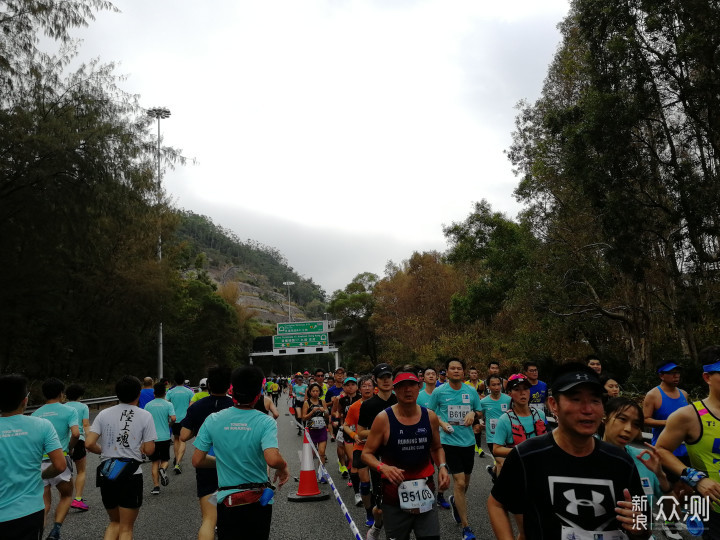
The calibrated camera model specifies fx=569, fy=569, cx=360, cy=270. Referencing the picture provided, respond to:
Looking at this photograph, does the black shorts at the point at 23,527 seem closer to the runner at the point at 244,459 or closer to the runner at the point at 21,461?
the runner at the point at 21,461

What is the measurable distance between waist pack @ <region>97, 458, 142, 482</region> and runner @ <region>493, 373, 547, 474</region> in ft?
11.6

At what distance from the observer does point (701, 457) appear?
3.67 metres

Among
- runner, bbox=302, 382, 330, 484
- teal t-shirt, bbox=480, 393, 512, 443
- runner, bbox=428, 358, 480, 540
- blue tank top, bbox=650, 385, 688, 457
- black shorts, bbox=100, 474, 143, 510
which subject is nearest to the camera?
black shorts, bbox=100, 474, 143, 510

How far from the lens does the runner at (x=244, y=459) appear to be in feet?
13.3

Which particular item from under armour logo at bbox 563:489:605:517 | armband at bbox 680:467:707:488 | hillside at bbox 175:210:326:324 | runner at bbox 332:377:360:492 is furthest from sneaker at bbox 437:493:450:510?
hillside at bbox 175:210:326:324

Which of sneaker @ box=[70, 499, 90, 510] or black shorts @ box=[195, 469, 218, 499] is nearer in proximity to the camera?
black shorts @ box=[195, 469, 218, 499]

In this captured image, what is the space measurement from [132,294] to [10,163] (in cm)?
1675

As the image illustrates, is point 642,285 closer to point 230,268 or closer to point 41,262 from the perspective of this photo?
point 41,262

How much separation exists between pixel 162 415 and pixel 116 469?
440 centimetres

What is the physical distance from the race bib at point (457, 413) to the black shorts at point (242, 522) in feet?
12.5

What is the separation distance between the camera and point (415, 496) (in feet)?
14.6

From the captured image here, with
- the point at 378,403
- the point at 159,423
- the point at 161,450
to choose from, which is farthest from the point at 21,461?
the point at 161,450

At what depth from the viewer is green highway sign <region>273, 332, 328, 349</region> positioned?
53.0 meters

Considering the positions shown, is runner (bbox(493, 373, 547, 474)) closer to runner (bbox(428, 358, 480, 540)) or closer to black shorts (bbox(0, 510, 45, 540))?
runner (bbox(428, 358, 480, 540))
